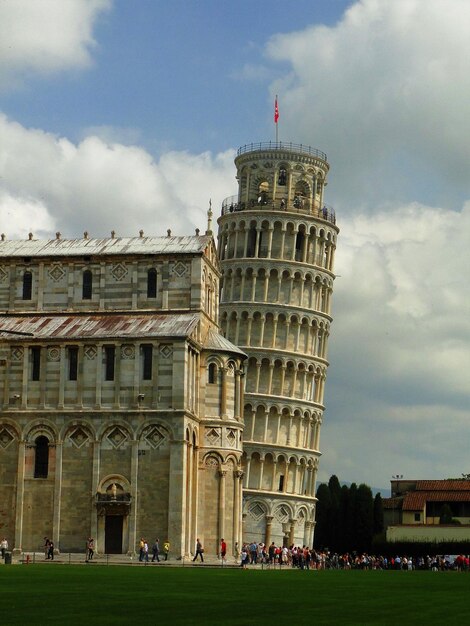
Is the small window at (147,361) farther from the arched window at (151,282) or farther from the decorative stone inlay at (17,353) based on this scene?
the decorative stone inlay at (17,353)

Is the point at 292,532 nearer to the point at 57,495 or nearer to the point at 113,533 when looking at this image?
the point at 113,533

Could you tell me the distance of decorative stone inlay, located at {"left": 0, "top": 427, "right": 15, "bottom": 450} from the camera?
7550 cm

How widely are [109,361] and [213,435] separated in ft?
26.9

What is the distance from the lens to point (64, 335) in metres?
76.2

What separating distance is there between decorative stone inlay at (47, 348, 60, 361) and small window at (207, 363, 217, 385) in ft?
31.4

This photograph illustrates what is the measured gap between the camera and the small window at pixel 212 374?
258 ft

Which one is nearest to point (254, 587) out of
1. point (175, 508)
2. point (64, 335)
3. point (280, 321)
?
point (175, 508)

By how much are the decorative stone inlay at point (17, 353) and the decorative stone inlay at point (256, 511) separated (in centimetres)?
4050

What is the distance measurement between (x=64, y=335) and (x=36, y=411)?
4884 millimetres

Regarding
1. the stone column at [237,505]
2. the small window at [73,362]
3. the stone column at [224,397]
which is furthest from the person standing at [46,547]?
the stone column at [224,397]

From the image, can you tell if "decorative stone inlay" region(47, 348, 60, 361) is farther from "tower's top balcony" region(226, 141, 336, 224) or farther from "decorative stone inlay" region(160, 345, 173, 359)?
"tower's top balcony" region(226, 141, 336, 224)

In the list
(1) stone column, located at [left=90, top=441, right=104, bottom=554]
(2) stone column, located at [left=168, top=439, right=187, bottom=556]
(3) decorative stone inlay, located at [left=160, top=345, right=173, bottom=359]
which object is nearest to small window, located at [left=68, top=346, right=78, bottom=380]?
(1) stone column, located at [left=90, top=441, right=104, bottom=554]

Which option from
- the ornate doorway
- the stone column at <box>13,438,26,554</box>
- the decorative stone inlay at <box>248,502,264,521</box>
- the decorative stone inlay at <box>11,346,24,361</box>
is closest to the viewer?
the ornate doorway

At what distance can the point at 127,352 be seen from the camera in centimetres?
7488
